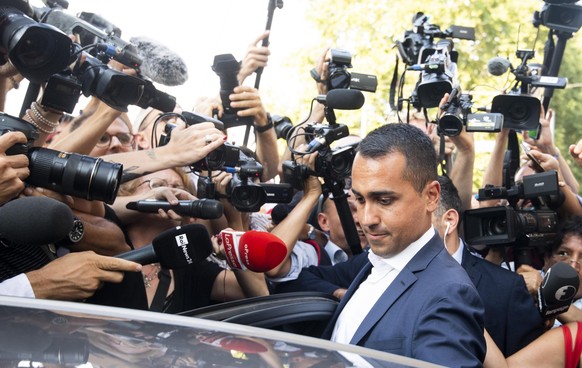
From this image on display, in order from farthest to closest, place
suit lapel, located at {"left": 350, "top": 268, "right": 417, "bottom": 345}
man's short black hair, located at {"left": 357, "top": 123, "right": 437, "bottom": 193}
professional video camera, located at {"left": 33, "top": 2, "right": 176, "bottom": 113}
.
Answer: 1. professional video camera, located at {"left": 33, "top": 2, "right": 176, "bottom": 113}
2. man's short black hair, located at {"left": 357, "top": 123, "right": 437, "bottom": 193}
3. suit lapel, located at {"left": 350, "top": 268, "right": 417, "bottom": 345}

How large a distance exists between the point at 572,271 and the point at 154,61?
7.55 ft

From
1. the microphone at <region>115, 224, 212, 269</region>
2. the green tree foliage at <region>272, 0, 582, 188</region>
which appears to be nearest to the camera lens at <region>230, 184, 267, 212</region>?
the microphone at <region>115, 224, 212, 269</region>

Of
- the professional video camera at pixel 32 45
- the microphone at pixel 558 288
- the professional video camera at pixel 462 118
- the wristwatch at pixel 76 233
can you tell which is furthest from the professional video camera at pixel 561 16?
the wristwatch at pixel 76 233

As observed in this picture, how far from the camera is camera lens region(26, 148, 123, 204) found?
2.83m

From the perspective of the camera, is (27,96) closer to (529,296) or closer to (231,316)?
(231,316)

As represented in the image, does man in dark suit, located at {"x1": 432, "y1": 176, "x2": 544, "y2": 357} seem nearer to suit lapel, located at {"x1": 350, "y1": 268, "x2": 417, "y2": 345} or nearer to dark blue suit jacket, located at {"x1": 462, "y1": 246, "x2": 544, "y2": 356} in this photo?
dark blue suit jacket, located at {"x1": 462, "y1": 246, "x2": 544, "y2": 356}

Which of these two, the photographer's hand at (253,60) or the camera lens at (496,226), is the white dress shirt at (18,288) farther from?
the camera lens at (496,226)

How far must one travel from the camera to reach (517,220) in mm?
4141

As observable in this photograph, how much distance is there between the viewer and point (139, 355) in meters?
1.54

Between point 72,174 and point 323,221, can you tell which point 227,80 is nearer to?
point 323,221

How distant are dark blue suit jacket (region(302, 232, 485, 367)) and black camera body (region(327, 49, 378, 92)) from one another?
6.90 ft

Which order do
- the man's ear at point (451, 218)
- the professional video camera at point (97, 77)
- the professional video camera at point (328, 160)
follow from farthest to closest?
the professional video camera at point (328, 160) → the man's ear at point (451, 218) → the professional video camera at point (97, 77)

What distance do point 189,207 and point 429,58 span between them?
74.5 inches

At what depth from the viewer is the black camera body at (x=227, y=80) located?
4.39 meters
